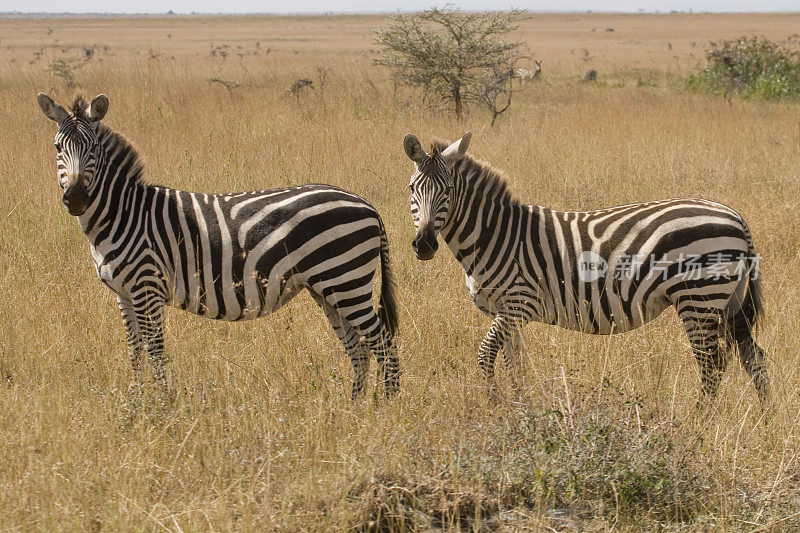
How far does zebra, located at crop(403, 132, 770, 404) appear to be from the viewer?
4.47m

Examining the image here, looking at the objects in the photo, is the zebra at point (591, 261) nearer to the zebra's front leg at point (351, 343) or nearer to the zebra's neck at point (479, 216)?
the zebra's neck at point (479, 216)

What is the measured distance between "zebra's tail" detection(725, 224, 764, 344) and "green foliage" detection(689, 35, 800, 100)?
14585mm

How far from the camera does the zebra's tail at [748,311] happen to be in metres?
4.59

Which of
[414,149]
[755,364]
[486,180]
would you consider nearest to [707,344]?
[755,364]

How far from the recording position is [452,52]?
15.3m

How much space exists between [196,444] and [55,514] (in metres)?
0.75

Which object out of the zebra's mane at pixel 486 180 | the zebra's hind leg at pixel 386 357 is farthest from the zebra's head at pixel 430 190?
the zebra's hind leg at pixel 386 357

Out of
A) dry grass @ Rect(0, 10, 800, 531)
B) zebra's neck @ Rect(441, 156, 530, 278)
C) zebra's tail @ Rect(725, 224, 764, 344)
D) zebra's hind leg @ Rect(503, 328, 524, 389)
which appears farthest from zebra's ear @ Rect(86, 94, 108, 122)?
zebra's tail @ Rect(725, 224, 764, 344)

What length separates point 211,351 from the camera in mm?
4922

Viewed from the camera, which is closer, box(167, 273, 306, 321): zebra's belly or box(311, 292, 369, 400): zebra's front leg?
box(167, 273, 306, 321): zebra's belly

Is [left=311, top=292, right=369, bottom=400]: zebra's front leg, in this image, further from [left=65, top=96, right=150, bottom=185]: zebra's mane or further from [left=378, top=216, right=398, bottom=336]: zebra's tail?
[left=65, top=96, right=150, bottom=185]: zebra's mane

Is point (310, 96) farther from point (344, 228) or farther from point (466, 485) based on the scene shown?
point (466, 485)

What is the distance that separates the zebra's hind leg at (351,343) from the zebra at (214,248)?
0.07ft

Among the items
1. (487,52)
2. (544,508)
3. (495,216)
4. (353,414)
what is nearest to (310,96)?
(487,52)
